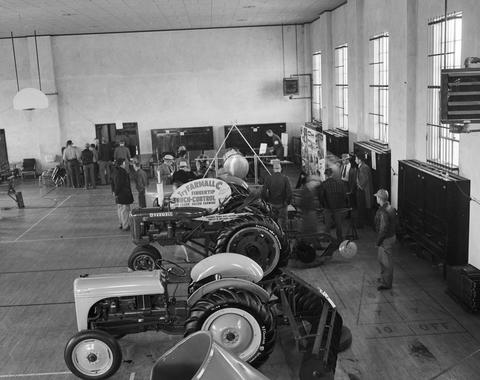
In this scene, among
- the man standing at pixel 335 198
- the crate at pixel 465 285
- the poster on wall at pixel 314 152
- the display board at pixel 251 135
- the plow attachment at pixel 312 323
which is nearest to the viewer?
the plow attachment at pixel 312 323

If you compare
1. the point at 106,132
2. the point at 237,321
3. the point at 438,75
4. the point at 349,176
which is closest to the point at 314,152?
the point at 349,176

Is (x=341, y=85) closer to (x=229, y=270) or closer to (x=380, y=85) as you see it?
(x=380, y=85)

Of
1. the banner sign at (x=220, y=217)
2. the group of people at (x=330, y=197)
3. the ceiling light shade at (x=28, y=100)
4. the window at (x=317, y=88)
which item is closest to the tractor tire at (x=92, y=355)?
the banner sign at (x=220, y=217)

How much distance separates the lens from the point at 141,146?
78.5ft

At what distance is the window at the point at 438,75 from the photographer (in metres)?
10.3

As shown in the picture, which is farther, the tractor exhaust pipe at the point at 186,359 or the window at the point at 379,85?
the window at the point at 379,85

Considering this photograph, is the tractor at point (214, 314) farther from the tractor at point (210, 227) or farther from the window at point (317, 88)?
the window at point (317, 88)

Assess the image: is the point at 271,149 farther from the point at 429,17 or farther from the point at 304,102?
the point at 429,17

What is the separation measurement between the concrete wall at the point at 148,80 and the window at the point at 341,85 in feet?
14.6

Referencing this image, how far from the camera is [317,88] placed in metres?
23.2

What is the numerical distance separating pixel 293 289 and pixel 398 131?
6617mm

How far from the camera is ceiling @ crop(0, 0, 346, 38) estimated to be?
15.7m

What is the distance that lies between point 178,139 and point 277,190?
11.8 m

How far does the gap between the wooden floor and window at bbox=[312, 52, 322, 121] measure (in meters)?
10.5
